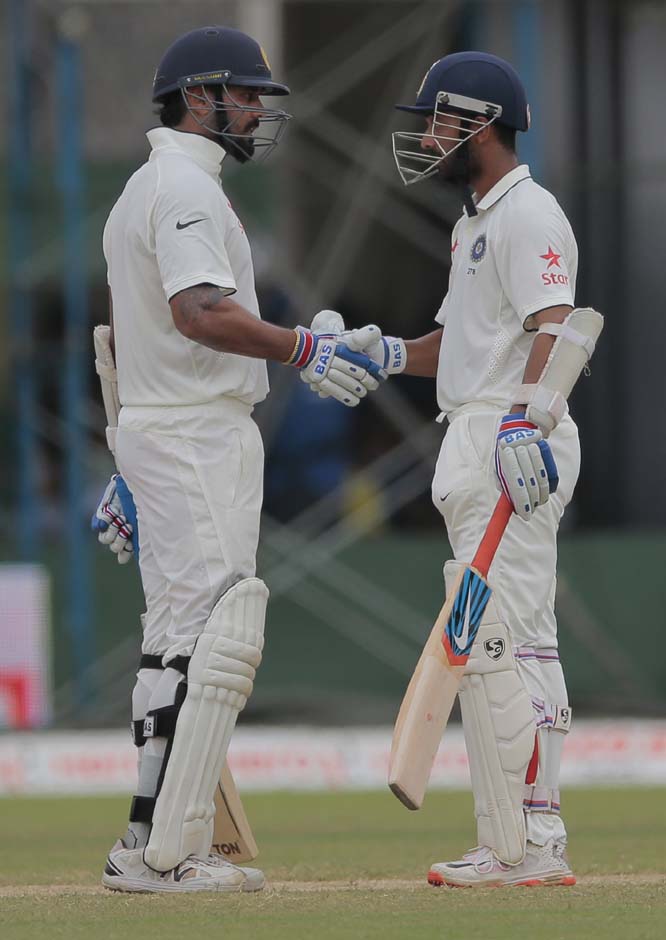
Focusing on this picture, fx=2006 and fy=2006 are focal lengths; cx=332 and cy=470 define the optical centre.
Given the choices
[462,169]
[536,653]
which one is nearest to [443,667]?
[536,653]

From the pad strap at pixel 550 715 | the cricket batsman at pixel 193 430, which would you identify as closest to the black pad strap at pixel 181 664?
the cricket batsman at pixel 193 430

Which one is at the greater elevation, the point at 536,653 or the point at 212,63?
the point at 212,63

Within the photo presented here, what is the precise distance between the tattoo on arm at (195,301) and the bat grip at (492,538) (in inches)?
29.8

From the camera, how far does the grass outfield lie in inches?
146

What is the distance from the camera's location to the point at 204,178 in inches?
175

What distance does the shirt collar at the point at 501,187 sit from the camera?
15.0 ft

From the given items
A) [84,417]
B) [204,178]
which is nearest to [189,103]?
[204,178]

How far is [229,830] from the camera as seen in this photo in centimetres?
455

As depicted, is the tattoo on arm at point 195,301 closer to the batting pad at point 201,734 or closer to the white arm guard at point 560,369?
the batting pad at point 201,734

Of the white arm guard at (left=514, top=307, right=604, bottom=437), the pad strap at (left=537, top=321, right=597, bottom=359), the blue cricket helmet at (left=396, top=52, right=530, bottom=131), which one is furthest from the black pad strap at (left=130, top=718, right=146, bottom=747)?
the blue cricket helmet at (left=396, top=52, right=530, bottom=131)

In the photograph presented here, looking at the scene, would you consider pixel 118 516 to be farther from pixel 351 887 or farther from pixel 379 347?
pixel 351 887

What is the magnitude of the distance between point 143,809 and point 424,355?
1332 mm

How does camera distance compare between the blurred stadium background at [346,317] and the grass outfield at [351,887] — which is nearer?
the grass outfield at [351,887]

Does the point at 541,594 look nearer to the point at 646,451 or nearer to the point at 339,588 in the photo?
the point at 339,588
